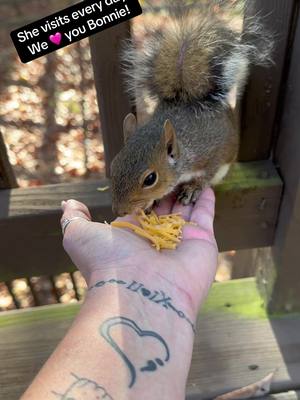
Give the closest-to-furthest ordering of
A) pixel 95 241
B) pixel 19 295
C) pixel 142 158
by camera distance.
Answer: pixel 95 241 → pixel 142 158 → pixel 19 295

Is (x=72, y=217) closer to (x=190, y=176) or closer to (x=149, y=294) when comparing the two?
(x=149, y=294)

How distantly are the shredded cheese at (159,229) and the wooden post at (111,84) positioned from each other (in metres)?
0.21

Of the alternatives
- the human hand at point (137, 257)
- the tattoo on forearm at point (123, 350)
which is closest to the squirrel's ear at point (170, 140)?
the human hand at point (137, 257)

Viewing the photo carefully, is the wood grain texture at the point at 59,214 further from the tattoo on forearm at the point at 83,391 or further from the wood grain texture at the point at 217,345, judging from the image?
the tattoo on forearm at the point at 83,391

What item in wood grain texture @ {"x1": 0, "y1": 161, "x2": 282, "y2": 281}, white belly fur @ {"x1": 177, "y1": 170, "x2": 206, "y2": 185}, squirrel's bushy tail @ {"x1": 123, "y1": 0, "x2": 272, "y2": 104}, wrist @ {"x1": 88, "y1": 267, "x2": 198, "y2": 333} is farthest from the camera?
white belly fur @ {"x1": 177, "y1": 170, "x2": 206, "y2": 185}

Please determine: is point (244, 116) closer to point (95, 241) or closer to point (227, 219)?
point (227, 219)

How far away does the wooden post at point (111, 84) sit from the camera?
1013mm

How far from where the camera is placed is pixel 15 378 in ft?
4.36

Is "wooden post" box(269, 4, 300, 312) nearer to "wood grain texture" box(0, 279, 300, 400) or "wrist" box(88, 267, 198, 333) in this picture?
"wood grain texture" box(0, 279, 300, 400)

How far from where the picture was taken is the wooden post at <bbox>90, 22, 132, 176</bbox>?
1013mm

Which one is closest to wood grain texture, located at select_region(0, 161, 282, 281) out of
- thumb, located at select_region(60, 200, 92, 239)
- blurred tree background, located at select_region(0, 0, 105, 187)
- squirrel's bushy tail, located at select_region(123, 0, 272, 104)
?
thumb, located at select_region(60, 200, 92, 239)

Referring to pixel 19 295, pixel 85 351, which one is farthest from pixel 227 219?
pixel 19 295

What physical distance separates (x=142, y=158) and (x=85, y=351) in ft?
1.73

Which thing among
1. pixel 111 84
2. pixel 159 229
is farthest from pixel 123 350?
pixel 111 84
